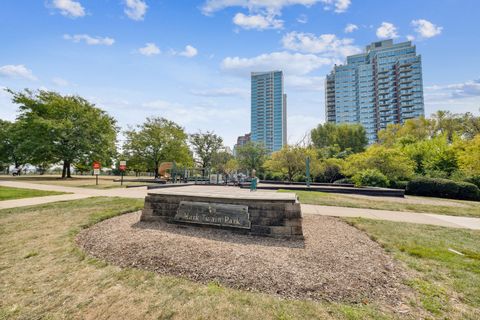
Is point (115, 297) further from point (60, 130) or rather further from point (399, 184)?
point (60, 130)

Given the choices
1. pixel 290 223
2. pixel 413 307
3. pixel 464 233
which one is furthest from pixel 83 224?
pixel 464 233

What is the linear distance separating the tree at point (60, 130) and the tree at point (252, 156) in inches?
910

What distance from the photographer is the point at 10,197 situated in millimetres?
10070

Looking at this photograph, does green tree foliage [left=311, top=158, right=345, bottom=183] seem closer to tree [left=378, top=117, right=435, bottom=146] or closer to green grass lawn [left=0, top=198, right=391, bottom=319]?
tree [left=378, top=117, right=435, bottom=146]

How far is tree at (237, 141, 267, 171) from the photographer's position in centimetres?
4169

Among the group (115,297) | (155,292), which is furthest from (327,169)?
(115,297)

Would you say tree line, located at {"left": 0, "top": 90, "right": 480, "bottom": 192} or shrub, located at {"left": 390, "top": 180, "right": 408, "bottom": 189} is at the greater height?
tree line, located at {"left": 0, "top": 90, "right": 480, "bottom": 192}

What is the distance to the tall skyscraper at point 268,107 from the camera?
143375 mm

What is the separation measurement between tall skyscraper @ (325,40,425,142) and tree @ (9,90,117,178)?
3619 inches

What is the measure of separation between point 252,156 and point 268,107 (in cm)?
10980

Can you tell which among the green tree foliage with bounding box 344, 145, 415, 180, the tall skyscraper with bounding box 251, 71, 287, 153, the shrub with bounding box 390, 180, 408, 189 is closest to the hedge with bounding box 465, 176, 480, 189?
the green tree foliage with bounding box 344, 145, 415, 180

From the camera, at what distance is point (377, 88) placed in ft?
327

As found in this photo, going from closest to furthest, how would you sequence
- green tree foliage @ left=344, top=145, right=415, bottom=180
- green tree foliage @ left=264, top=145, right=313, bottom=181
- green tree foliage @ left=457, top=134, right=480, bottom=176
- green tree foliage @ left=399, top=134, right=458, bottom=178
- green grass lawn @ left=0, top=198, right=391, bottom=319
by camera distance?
green grass lawn @ left=0, top=198, right=391, bottom=319, green tree foliage @ left=457, top=134, right=480, bottom=176, green tree foliage @ left=344, top=145, right=415, bottom=180, green tree foliage @ left=399, top=134, right=458, bottom=178, green tree foliage @ left=264, top=145, right=313, bottom=181

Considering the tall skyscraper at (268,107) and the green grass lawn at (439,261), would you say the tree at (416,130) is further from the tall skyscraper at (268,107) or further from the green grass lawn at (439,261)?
the tall skyscraper at (268,107)
